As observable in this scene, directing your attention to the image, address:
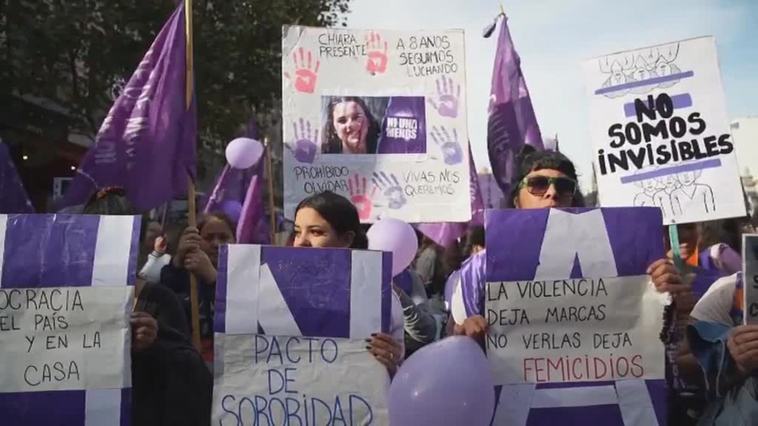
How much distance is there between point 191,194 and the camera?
461 centimetres

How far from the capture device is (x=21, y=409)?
2.92 meters

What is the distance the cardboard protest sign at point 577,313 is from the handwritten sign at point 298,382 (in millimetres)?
425

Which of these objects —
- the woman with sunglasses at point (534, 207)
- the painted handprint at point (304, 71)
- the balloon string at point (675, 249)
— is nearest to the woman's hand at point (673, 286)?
the woman with sunglasses at point (534, 207)

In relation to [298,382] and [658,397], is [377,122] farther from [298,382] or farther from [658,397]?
[658,397]

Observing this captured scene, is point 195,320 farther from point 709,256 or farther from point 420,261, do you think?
point 420,261

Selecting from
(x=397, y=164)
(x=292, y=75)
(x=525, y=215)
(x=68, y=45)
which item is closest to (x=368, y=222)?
(x=397, y=164)

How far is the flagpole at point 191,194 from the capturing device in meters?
4.22

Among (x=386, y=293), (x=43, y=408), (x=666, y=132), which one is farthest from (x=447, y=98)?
(x=43, y=408)

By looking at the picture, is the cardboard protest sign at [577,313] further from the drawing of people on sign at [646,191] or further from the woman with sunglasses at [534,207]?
the drawing of people on sign at [646,191]

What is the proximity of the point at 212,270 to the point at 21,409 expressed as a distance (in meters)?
1.51

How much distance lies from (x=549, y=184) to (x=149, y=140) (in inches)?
93.2

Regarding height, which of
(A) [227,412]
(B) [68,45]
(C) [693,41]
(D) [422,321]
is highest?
(B) [68,45]

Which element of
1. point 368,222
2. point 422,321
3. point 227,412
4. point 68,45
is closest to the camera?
point 227,412

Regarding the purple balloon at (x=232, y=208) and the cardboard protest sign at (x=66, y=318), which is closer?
the cardboard protest sign at (x=66, y=318)
